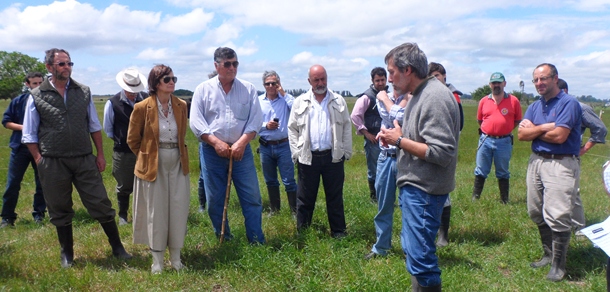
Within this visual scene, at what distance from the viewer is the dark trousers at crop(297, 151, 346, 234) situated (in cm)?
540

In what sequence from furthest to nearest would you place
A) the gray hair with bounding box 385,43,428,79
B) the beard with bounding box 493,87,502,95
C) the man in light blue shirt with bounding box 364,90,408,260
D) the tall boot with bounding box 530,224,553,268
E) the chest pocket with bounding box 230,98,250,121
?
1. the beard with bounding box 493,87,502,95
2. the chest pocket with bounding box 230,98,250,121
3. the tall boot with bounding box 530,224,553,268
4. the man in light blue shirt with bounding box 364,90,408,260
5. the gray hair with bounding box 385,43,428,79

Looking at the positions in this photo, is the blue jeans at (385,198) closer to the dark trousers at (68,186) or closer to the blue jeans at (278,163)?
the blue jeans at (278,163)

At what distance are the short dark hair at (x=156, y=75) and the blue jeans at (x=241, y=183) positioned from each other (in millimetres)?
875

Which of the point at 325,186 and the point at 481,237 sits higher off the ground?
the point at 325,186

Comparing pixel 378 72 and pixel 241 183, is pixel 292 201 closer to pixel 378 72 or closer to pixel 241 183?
pixel 241 183

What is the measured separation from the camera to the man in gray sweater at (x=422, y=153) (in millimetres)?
3117

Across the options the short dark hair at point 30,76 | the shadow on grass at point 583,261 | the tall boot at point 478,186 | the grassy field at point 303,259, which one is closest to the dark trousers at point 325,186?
the grassy field at point 303,259

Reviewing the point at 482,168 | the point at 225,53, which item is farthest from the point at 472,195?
the point at 225,53

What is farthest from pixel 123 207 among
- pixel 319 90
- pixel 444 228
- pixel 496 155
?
pixel 496 155

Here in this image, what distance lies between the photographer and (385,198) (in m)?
4.68

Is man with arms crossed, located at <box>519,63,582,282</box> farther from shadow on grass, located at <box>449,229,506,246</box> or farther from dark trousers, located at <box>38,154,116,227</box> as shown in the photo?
dark trousers, located at <box>38,154,116,227</box>

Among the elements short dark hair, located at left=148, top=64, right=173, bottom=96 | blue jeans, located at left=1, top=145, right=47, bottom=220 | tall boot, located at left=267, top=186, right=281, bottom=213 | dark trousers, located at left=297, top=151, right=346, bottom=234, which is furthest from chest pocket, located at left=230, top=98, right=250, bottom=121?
blue jeans, located at left=1, top=145, right=47, bottom=220

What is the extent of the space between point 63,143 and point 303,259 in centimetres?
260

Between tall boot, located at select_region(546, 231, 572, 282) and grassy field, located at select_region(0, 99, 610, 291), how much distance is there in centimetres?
9
